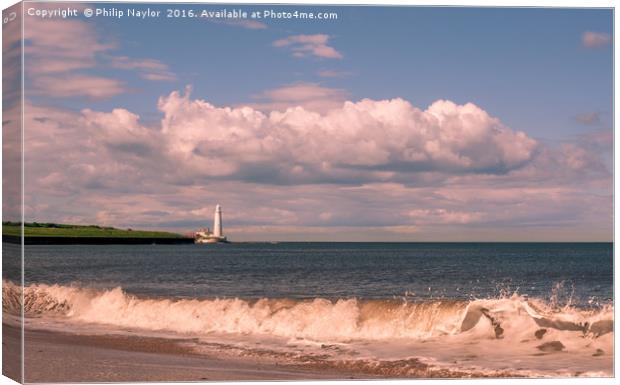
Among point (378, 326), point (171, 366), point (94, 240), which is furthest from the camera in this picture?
point (94, 240)

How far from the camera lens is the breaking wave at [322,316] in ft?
40.1

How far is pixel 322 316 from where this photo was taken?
43.0 feet

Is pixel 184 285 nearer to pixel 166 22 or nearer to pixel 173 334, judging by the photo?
pixel 173 334

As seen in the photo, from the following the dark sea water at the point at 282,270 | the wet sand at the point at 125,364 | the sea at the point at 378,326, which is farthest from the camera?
the dark sea water at the point at 282,270

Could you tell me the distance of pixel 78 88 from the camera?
12.0 meters

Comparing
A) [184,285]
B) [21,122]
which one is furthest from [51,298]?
[184,285]

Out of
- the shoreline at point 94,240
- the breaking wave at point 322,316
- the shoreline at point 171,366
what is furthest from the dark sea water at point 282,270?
the shoreline at point 171,366

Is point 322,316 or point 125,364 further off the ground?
point 322,316

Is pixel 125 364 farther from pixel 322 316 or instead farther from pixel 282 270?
pixel 282 270

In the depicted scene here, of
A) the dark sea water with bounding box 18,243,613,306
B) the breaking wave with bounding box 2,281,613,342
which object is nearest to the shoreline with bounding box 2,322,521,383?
the breaking wave with bounding box 2,281,613,342

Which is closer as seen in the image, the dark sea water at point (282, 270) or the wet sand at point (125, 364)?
the wet sand at point (125, 364)

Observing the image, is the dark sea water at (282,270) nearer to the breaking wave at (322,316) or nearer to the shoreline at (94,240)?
the shoreline at (94,240)

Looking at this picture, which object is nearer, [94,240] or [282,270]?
[282,270]

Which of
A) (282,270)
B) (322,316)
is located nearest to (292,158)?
(322,316)
